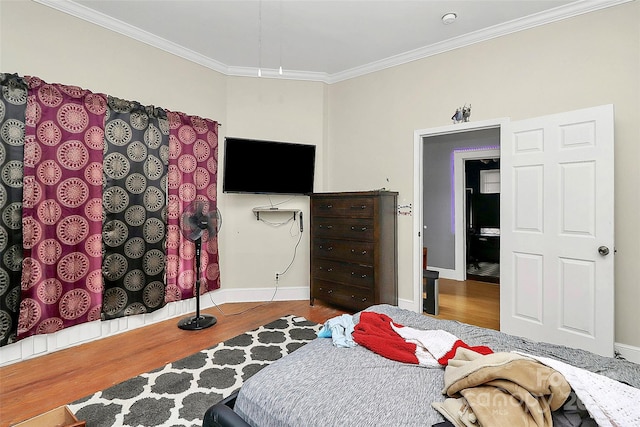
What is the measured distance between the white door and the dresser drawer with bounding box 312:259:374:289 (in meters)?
1.33

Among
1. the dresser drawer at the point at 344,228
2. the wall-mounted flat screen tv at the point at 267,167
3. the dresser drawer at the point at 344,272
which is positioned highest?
the wall-mounted flat screen tv at the point at 267,167

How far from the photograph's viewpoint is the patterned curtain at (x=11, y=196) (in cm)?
238

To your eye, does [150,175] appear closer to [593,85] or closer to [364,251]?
[364,251]

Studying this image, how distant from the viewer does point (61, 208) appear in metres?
2.68

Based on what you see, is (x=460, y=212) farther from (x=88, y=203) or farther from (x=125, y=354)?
(x=88, y=203)

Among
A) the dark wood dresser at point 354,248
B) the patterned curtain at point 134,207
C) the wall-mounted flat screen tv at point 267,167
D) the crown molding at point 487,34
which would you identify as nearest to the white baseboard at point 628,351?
the dark wood dresser at point 354,248

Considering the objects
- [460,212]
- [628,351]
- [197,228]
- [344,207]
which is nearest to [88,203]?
[197,228]

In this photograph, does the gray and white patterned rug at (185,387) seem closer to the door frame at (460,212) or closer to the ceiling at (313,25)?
the ceiling at (313,25)

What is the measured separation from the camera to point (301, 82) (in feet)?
13.7

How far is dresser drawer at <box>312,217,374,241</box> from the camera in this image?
11.3 feet

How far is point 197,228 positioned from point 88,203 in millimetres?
975

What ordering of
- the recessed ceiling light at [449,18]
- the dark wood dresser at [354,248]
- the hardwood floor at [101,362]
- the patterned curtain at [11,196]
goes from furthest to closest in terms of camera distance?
the dark wood dresser at [354,248]
the recessed ceiling light at [449,18]
the patterned curtain at [11,196]
the hardwood floor at [101,362]

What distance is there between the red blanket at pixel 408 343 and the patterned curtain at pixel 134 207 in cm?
252

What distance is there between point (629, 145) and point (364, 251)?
8.00 ft
